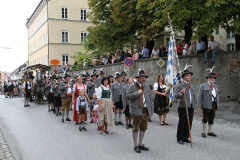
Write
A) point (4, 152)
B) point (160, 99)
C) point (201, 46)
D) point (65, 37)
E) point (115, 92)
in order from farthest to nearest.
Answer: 1. point (65, 37)
2. point (201, 46)
3. point (115, 92)
4. point (160, 99)
5. point (4, 152)

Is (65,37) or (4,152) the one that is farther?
(65,37)

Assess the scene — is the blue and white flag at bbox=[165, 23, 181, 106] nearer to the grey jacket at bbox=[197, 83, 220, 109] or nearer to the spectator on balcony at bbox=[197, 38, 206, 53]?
the grey jacket at bbox=[197, 83, 220, 109]

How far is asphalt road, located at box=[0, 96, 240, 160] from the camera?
623cm

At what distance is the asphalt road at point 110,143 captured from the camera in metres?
6.23

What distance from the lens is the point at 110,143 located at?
24.5 feet

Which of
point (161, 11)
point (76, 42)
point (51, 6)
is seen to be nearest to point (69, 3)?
point (51, 6)

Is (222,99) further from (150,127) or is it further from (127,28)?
(127,28)

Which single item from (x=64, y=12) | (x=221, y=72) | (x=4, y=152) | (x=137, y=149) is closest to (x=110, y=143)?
(x=137, y=149)

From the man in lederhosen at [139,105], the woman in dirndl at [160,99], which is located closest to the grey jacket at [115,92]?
the woman in dirndl at [160,99]

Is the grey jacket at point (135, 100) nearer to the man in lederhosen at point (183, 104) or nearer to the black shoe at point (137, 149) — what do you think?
the black shoe at point (137, 149)

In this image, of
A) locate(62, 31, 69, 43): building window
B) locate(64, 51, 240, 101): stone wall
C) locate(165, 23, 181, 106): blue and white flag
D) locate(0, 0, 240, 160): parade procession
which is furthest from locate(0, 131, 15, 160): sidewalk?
locate(62, 31, 69, 43): building window

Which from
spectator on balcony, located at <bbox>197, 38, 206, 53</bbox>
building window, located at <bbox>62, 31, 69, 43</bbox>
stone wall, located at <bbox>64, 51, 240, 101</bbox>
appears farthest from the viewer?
building window, located at <bbox>62, 31, 69, 43</bbox>

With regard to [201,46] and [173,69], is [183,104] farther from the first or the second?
[201,46]

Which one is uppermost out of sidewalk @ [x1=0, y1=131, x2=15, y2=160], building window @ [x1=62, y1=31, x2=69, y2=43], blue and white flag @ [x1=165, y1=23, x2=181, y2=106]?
building window @ [x1=62, y1=31, x2=69, y2=43]
